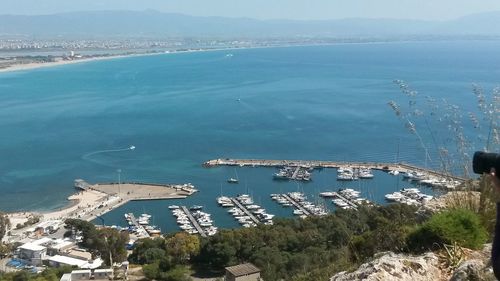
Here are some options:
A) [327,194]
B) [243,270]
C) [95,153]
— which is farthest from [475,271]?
[95,153]

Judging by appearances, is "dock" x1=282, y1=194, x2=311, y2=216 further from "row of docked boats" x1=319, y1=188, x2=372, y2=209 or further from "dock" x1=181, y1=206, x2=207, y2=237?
"dock" x1=181, y1=206, x2=207, y2=237

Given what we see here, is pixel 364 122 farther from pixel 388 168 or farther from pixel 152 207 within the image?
pixel 152 207

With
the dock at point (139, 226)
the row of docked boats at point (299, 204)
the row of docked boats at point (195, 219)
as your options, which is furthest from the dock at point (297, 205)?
the dock at point (139, 226)

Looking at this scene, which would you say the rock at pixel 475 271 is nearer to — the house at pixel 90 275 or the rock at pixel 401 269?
the rock at pixel 401 269

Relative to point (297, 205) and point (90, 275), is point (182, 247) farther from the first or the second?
point (297, 205)

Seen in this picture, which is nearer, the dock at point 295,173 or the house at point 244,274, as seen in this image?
the house at point 244,274
